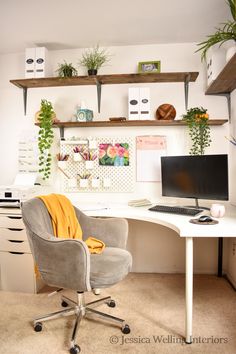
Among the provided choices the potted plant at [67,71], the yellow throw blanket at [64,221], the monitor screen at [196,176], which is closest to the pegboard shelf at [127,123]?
the monitor screen at [196,176]

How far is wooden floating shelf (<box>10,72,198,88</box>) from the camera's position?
2.65 metres

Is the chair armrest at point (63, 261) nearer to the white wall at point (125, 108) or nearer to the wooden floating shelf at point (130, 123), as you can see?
the white wall at point (125, 108)

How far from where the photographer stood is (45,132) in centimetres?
273

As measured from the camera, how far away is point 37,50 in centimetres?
279

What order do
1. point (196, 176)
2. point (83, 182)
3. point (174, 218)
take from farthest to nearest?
point (83, 182)
point (196, 176)
point (174, 218)

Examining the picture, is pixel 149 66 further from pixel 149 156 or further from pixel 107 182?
pixel 107 182

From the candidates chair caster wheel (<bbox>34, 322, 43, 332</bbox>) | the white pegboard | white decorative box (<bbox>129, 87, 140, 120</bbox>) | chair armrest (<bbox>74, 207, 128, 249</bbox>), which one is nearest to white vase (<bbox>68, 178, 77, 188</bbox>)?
the white pegboard

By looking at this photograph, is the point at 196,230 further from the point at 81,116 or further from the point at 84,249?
the point at 81,116

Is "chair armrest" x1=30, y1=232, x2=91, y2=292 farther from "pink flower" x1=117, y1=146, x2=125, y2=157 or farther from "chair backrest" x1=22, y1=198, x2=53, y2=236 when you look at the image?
"pink flower" x1=117, y1=146, x2=125, y2=157

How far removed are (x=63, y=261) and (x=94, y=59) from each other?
1.99 m

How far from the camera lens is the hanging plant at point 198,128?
8.30 feet

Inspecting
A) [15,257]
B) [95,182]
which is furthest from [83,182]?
[15,257]

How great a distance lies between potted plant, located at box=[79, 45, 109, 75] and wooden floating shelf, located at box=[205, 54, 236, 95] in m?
1.09

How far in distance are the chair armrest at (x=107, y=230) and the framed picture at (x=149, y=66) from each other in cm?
152
